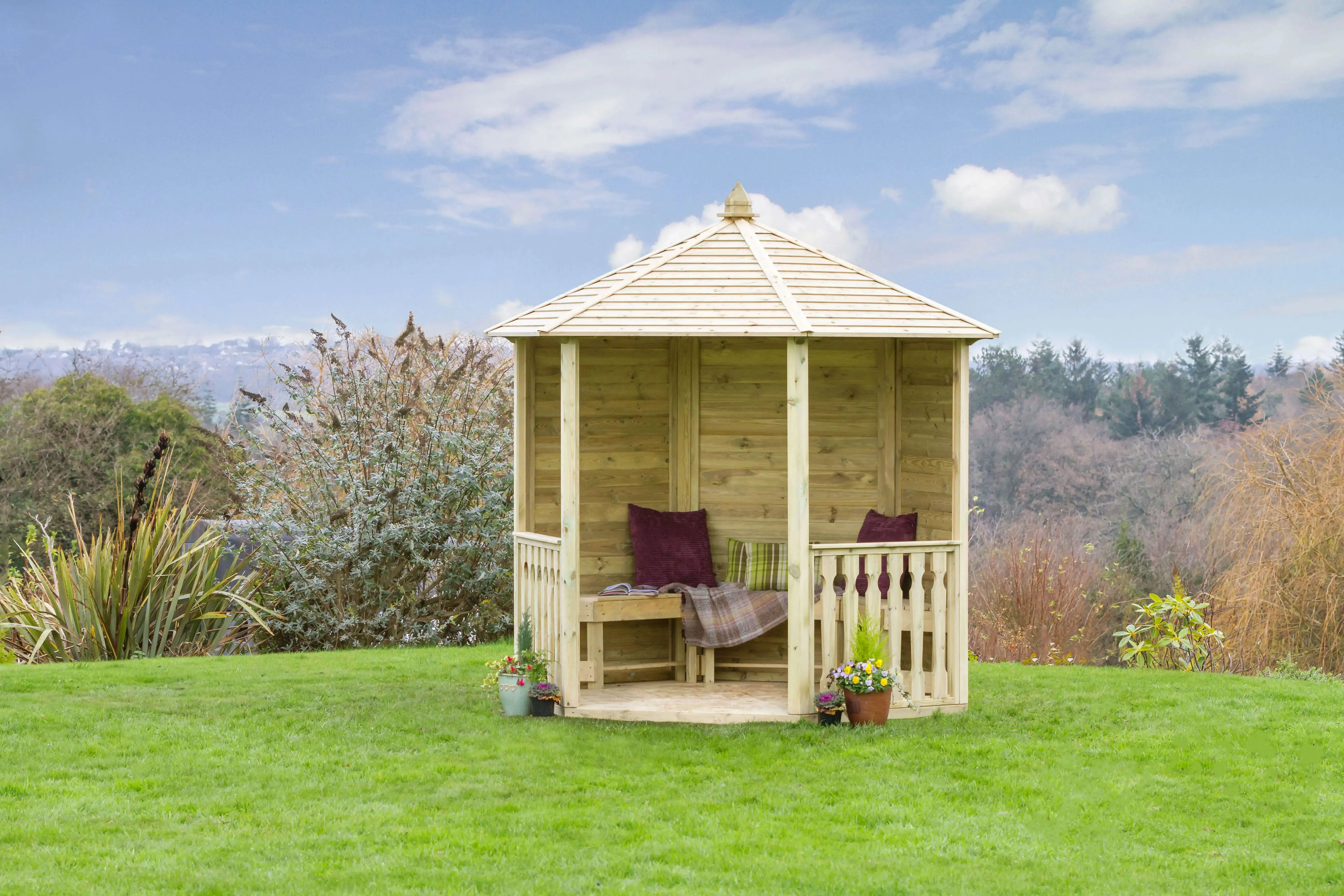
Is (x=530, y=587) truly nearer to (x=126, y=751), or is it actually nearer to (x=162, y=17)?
(x=126, y=751)

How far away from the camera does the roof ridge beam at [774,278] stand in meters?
6.80

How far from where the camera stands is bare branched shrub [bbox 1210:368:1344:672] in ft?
37.8

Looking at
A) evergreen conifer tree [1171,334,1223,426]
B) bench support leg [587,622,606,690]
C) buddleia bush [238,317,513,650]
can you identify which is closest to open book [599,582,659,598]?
bench support leg [587,622,606,690]

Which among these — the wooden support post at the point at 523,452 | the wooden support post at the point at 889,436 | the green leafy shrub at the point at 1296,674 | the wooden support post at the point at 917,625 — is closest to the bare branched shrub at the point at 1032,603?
the green leafy shrub at the point at 1296,674

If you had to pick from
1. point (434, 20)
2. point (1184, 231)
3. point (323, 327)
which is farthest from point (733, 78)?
point (1184, 231)

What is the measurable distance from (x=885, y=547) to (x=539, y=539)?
80.3 inches

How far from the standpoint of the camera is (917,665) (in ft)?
23.4

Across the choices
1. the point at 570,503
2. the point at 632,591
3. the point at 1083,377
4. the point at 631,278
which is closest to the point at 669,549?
the point at 632,591

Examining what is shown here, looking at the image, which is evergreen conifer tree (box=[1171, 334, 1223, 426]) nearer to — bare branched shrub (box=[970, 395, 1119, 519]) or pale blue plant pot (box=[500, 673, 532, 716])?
bare branched shrub (box=[970, 395, 1119, 519])

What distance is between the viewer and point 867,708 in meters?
6.78

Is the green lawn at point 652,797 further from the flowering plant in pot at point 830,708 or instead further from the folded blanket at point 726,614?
the folded blanket at point 726,614

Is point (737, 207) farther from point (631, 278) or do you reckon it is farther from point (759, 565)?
point (759, 565)

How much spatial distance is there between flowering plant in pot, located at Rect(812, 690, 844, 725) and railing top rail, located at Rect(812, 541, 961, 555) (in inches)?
30.8

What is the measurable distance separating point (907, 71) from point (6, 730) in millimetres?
23530
